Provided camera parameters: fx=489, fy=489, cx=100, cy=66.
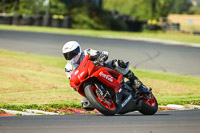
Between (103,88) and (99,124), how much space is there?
121 cm

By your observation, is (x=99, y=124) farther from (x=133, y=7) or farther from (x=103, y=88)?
(x=133, y=7)

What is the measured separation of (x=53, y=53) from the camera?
21.7 metres

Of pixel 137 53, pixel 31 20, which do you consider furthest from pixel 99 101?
pixel 31 20

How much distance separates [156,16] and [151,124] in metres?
64.0

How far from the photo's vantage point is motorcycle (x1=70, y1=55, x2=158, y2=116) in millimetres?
7621

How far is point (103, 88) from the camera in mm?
7828

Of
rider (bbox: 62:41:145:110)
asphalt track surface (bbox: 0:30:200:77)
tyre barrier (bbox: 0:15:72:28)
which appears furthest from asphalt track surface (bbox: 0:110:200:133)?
tyre barrier (bbox: 0:15:72:28)

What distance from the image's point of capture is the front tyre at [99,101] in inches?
298

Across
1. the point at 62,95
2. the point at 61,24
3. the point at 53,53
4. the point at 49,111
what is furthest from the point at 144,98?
the point at 61,24

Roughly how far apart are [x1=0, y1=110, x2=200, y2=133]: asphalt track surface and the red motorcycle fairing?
0.56 metres

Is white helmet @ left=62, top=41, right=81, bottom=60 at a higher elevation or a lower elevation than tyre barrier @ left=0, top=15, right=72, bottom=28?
higher

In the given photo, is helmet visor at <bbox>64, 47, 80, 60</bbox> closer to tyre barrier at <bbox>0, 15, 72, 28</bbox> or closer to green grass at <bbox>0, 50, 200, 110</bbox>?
green grass at <bbox>0, 50, 200, 110</bbox>

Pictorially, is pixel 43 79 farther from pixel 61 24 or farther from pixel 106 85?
pixel 61 24

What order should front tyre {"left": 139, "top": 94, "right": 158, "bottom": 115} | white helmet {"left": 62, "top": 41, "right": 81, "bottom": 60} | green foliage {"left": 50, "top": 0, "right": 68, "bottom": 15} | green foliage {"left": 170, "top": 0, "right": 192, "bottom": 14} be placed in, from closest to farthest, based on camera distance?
1. white helmet {"left": 62, "top": 41, "right": 81, "bottom": 60}
2. front tyre {"left": 139, "top": 94, "right": 158, "bottom": 115}
3. green foliage {"left": 50, "top": 0, "right": 68, "bottom": 15}
4. green foliage {"left": 170, "top": 0, "right": 192, "bottom": 14}
